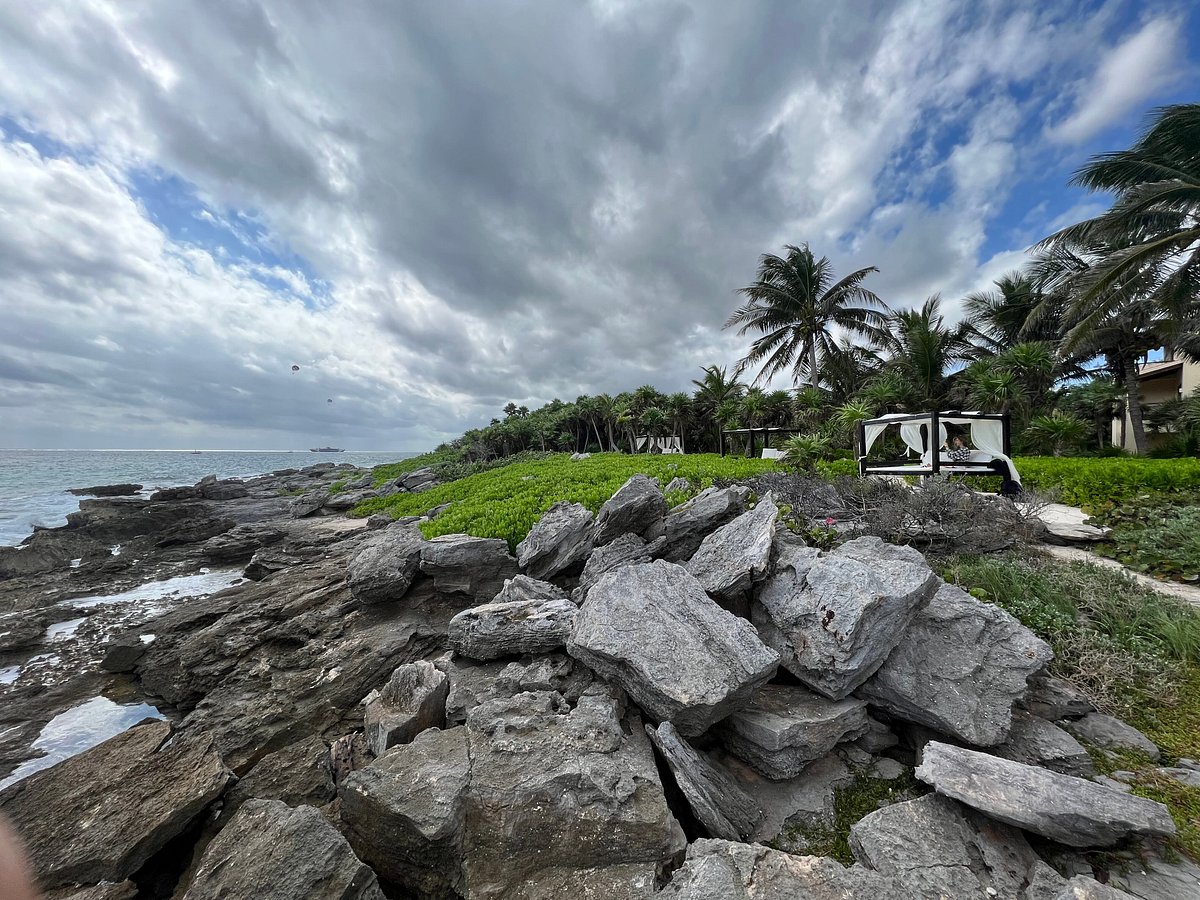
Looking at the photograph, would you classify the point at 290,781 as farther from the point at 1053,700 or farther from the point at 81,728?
the point at 1053,700

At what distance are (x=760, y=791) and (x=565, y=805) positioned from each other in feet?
5.51

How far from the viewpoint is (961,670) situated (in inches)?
158

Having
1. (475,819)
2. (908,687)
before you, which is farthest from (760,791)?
(475,819)

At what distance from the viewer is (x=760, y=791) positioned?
3.71m

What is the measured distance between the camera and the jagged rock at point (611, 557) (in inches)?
242

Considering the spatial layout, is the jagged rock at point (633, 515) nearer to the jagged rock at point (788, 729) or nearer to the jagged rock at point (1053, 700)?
the jagged rock at point (788, 729)

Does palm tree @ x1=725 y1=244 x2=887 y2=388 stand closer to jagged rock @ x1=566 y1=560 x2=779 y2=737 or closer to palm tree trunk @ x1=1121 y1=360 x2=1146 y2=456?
palm tree trunk @ x1=1121 y1=360 x2=1146 y2=456

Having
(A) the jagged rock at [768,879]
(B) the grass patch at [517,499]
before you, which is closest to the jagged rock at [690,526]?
(A) the jagged rock at [768,879]

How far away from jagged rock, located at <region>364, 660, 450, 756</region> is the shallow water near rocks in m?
4.35

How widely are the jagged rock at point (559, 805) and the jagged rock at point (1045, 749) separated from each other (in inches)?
113

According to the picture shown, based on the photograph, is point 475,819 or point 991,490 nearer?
point 475,819

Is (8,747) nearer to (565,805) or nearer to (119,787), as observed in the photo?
(119,787)

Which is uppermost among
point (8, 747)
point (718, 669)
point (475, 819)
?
point (718, 669)

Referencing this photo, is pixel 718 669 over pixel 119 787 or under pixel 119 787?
over
